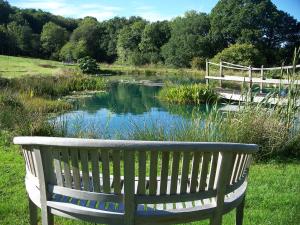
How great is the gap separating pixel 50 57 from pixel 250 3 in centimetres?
1245

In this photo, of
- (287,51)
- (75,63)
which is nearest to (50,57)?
(75,63)

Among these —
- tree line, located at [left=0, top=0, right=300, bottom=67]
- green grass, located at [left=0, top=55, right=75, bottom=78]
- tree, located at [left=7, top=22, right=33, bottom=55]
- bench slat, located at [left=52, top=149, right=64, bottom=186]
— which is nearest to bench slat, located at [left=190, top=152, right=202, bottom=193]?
bench slat, located at [left=52, top=149, right=64, bottom=186]

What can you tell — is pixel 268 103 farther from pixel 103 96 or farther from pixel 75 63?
pixel 75 63

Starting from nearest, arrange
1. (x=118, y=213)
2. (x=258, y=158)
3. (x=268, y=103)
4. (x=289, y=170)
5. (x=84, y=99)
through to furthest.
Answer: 1. (x=118, y=213)
2. (x=289, y=170)
3. (x=258, y=158)
4. (x=268, y=103)
5. (x=84, y=99)

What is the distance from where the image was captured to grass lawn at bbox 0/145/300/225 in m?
2.58

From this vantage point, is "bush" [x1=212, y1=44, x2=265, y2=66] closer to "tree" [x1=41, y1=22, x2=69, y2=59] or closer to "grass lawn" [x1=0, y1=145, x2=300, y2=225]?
"tree" [x1=41, y1=22, x2=69, y2=59]

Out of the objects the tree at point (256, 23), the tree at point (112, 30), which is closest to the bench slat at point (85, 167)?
the tree at point (256, 23)

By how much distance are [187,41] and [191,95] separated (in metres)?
11.1

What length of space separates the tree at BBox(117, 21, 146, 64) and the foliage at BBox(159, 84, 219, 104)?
23.9ft

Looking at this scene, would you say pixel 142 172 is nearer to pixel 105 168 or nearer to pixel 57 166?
pixel 105 168

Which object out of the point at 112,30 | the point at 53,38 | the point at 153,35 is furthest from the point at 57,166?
the point at 153,35

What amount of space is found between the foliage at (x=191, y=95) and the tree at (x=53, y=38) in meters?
9.12

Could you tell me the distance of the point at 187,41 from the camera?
963 inches

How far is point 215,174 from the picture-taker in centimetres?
161
